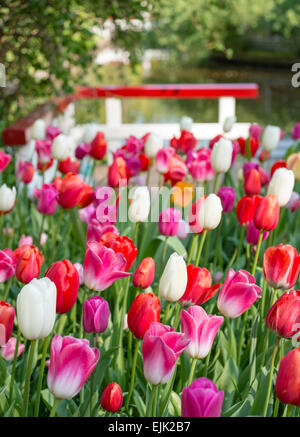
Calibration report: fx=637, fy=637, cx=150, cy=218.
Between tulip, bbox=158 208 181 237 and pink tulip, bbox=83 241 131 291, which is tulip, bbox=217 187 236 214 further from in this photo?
pink tulip, bbox=83 241 131 291

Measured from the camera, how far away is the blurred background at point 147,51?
390 centimetres

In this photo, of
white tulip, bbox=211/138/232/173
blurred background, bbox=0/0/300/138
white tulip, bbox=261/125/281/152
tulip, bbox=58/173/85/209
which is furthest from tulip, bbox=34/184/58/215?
blurred background, bbox=0/0/300/138

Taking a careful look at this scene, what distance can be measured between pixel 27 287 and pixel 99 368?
414 mm

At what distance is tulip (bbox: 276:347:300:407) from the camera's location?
2.90ft

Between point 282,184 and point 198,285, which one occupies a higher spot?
point 282,184

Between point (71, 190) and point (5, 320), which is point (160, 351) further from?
point (71, 190)

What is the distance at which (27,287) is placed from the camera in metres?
0.90

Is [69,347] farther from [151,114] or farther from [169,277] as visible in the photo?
[151,114]

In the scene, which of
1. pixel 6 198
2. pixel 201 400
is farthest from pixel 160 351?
pixel 6 198

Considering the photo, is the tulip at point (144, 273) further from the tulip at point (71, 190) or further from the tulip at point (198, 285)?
the tulip at point (71, 190)

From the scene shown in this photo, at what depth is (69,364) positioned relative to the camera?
91cm

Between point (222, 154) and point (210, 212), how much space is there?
46 centimetres

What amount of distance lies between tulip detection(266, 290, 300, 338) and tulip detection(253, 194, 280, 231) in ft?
1.37

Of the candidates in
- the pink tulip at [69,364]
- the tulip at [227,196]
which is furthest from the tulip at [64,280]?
the tulip at [227,196]
